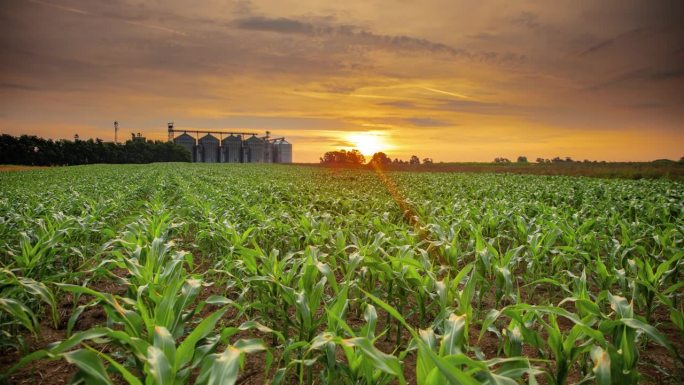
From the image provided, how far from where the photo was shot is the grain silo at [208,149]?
121750 mm

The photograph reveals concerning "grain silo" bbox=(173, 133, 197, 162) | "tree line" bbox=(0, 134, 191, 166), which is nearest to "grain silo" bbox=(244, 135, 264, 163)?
"grain silo" bbox=(173, 133, 197, 162)

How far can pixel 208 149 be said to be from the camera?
122 meters

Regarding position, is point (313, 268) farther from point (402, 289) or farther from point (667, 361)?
point (667, 361)

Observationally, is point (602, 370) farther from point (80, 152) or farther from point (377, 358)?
point (80, 152)

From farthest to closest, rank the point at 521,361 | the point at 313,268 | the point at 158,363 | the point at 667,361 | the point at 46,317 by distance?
the point at 46,317, the point at 667,361, the point at 313,268, the point at 521,361, the point at 158,363

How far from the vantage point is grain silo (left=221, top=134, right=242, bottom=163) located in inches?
4820

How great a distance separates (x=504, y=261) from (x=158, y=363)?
3.22 m

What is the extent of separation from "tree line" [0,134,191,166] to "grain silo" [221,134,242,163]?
71.7 feet

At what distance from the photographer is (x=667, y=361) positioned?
346 cm

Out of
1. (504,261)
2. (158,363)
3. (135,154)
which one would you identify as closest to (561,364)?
(504,261)

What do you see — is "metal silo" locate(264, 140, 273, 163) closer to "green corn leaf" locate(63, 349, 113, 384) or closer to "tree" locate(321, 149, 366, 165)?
"tree" locate(321, 149, 366, 165)

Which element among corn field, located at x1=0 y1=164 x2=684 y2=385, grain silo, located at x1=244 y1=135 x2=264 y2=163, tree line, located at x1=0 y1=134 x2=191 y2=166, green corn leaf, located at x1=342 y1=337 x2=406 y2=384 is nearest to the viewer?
green corn leaf, located at x1=342 y1=337 x2=406 y2=384

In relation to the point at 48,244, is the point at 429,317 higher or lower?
lower

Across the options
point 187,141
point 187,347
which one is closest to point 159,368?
point 187,347
